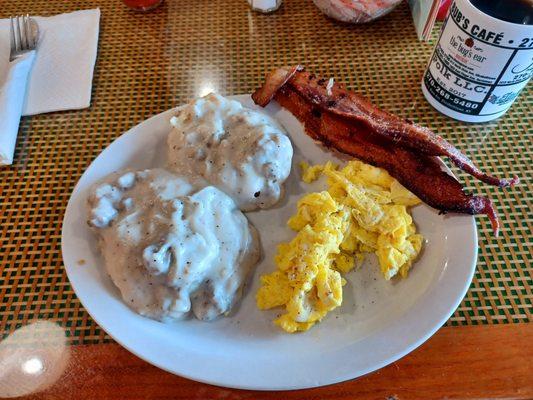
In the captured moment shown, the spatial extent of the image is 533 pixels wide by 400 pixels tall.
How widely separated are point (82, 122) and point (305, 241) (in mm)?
896

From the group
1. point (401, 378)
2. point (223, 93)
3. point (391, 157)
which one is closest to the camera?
point (401, 378)

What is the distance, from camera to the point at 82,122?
1.40 m

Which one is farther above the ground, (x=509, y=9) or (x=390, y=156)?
(x=509, y=9)

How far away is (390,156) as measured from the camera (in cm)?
108

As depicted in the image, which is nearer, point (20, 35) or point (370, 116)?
point (370, 116)

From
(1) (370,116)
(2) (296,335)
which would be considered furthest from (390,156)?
(2) (296,335)

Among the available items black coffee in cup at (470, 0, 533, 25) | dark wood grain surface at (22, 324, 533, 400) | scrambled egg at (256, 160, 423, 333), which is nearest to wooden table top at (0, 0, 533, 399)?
dark wood grain surface at (22, 324, 533, 400)

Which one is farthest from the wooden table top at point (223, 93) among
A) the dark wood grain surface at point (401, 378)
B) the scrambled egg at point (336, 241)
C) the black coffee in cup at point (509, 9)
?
the black coffee in cup at point (509, 9)

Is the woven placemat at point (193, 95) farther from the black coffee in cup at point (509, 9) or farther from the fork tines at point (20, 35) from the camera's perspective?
the black coffee in cup at point (509, 9)

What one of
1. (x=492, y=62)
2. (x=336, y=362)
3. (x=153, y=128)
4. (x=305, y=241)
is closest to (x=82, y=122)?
(x=153, y=128)

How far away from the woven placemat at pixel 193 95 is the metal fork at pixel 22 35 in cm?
22

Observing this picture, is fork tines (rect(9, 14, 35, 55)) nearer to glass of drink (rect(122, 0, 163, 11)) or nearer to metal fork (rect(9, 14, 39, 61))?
metal fork (rect(9, 14, 39, 61))

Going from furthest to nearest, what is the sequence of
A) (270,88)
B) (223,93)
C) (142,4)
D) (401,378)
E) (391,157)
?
Result: (142,4) → (223,93) → (270,88) → (391,157) → (401,378)

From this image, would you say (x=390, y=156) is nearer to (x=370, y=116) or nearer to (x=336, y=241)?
(x=370, y=116)
